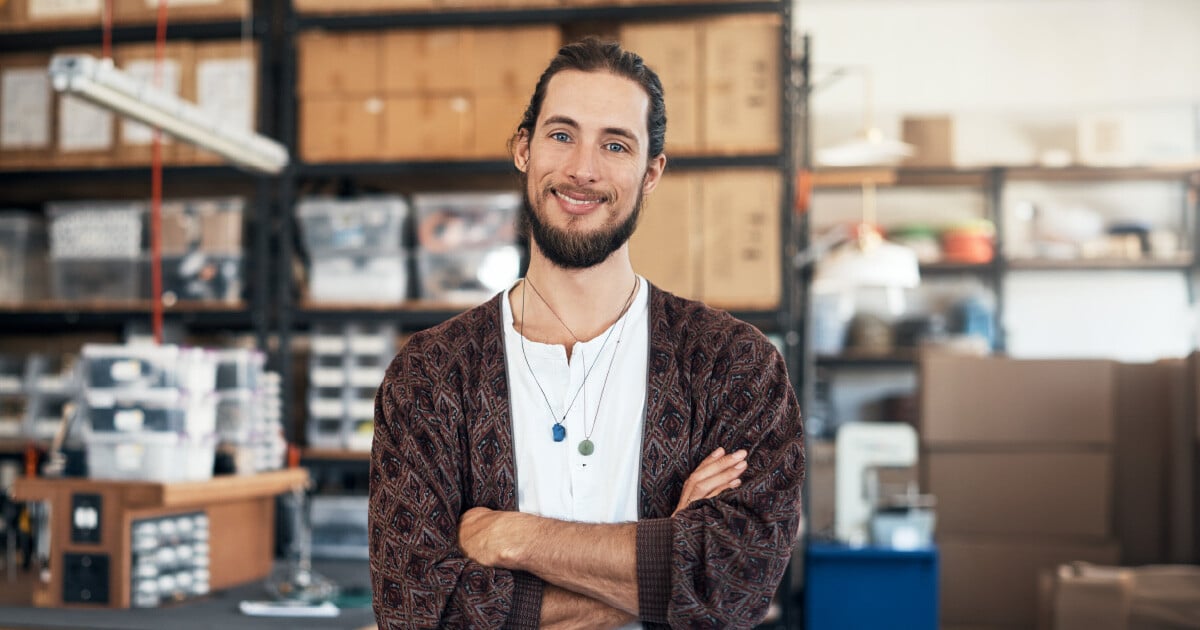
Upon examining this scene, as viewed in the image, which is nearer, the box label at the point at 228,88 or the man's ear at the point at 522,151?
the man's ear at the point at 522,151

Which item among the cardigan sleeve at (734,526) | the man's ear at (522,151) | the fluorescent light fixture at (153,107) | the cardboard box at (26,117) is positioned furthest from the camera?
the cardboard box at (26,117)

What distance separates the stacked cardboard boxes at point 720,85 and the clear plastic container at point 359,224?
2.85ft

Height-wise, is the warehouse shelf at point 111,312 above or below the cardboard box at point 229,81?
below

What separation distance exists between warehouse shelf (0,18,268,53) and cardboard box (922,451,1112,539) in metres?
2.77

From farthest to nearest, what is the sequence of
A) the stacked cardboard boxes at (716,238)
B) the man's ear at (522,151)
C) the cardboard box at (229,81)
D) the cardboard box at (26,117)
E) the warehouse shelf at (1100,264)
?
the warehouse shelf at (1100,264)
the cardboard box at (26,117)
the cardboard box at (229,81)
the stacked cardboard boxes at (716,238)
the man's ear at (522,151)

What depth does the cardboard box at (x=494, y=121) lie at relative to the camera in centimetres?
357

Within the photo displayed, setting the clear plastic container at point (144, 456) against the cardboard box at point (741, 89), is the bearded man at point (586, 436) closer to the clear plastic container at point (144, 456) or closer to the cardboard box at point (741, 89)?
the clear plastic container at point (144, 456)

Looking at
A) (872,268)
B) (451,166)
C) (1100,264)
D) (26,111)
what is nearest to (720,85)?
(451,166)

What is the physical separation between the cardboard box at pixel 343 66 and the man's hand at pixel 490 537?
2.38m

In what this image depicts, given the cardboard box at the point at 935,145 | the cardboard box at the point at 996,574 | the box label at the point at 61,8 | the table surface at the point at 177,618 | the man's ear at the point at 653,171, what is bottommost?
the cardboard box at the point at 996,574

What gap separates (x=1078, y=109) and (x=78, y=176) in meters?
4.89

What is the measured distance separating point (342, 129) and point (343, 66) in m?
0.19

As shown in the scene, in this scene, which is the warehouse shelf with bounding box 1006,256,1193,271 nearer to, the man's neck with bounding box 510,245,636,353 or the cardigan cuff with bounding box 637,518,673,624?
the man's neck with bounding box 510,245,636,353

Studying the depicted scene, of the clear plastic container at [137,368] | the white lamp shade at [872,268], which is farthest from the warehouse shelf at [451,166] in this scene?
the clear plastic container at [137,368]
